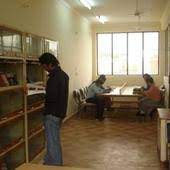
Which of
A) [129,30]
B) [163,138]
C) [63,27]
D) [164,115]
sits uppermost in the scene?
[129,30]

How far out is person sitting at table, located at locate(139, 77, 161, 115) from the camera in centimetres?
809

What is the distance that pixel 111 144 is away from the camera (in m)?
5.82

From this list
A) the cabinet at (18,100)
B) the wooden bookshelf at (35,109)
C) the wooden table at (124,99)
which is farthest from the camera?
the wooden table at (124,99)

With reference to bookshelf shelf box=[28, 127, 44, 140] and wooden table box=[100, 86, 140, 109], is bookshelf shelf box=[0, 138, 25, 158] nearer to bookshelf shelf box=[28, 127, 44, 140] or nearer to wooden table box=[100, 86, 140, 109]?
bookshelf shelf box=[28, 127, 44, 140]

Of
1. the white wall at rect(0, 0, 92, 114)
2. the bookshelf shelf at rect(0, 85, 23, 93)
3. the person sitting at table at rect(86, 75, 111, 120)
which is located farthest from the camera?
the person sitting at table at rect(86, 75, 111, 120)

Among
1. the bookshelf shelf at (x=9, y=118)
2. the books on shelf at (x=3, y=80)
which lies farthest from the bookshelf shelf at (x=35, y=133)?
the books on shelf at (x=3, y=80)

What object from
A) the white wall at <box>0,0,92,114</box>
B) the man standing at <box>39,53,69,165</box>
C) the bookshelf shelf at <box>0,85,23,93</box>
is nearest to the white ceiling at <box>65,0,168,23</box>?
the white wall at <box>0,0,92,114</box>

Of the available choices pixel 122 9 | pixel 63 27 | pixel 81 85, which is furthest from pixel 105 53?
pixel 63 27

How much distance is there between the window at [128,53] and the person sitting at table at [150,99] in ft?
13.1

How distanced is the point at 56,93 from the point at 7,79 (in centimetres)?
74

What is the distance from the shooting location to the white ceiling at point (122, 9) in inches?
320

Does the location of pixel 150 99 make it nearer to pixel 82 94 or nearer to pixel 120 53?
pixel 82 94

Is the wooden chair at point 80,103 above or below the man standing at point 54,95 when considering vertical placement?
below

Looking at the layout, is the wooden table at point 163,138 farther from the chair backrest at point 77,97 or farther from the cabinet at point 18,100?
the chair backrest at point 77,97
